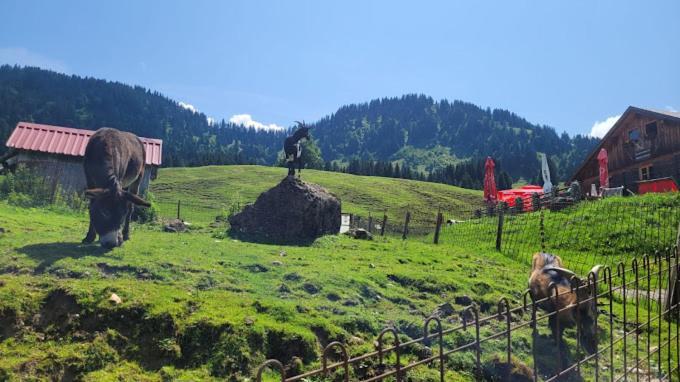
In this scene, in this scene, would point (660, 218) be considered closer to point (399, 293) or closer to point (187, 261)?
point (399, 293)

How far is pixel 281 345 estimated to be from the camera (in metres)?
6.72

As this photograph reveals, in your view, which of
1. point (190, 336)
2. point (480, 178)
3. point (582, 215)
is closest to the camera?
point (190, 336)

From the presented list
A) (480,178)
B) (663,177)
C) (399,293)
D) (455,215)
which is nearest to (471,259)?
(399,293)

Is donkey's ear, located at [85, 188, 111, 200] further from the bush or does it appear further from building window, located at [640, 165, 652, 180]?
building window, located at [640, 165, 652, 180]

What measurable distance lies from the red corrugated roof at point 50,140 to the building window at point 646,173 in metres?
32.6

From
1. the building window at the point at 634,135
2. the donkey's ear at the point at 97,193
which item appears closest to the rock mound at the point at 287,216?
the donkey's ear at the point at 97,193

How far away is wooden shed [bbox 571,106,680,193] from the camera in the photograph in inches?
1258

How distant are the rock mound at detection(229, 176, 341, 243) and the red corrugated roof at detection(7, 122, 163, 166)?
11.0 meters

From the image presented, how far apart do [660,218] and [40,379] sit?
21118 mm

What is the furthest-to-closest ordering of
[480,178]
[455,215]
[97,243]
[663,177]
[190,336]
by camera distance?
[480,178]
[455,215]
[663,177]
[97,243]
[190,336]

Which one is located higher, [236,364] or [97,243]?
[97,243]

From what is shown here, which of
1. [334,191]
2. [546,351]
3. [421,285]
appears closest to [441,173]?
[334,191]

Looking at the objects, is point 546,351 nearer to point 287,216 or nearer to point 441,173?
point 287,216

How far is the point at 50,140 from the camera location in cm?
2505
